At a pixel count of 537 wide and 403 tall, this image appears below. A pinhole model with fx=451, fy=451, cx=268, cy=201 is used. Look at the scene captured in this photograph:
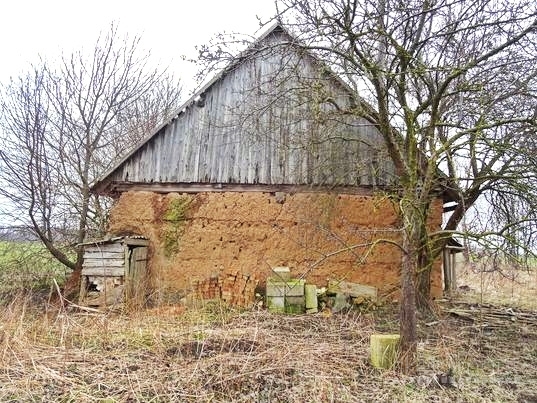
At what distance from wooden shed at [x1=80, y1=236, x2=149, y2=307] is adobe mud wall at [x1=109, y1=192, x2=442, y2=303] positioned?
63cm

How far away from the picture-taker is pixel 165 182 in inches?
380

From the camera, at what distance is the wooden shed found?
28.3ft

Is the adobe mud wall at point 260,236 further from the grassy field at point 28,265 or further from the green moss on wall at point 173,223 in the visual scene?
the grassy field at point 28,265

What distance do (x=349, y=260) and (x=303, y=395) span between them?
16.4 feet

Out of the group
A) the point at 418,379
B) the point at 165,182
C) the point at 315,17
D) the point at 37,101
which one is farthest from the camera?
the point at 37,101

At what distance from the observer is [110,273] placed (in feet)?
28.7

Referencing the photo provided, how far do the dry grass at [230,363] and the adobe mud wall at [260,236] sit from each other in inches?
82.0

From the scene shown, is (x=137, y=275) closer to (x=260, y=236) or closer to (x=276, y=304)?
(x=260, y=236)

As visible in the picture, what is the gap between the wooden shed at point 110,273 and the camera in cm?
862

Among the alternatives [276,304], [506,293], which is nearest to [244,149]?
[276,304]

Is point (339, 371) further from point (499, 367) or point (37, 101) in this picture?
point (37, 101)

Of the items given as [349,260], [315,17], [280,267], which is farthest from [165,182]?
[315,17]

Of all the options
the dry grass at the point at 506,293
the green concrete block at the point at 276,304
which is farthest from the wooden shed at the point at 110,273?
the dry grass at the point at 506,293

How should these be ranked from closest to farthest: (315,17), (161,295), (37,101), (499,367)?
(499,367) → (315,17) → (161,295) → (37,101)
